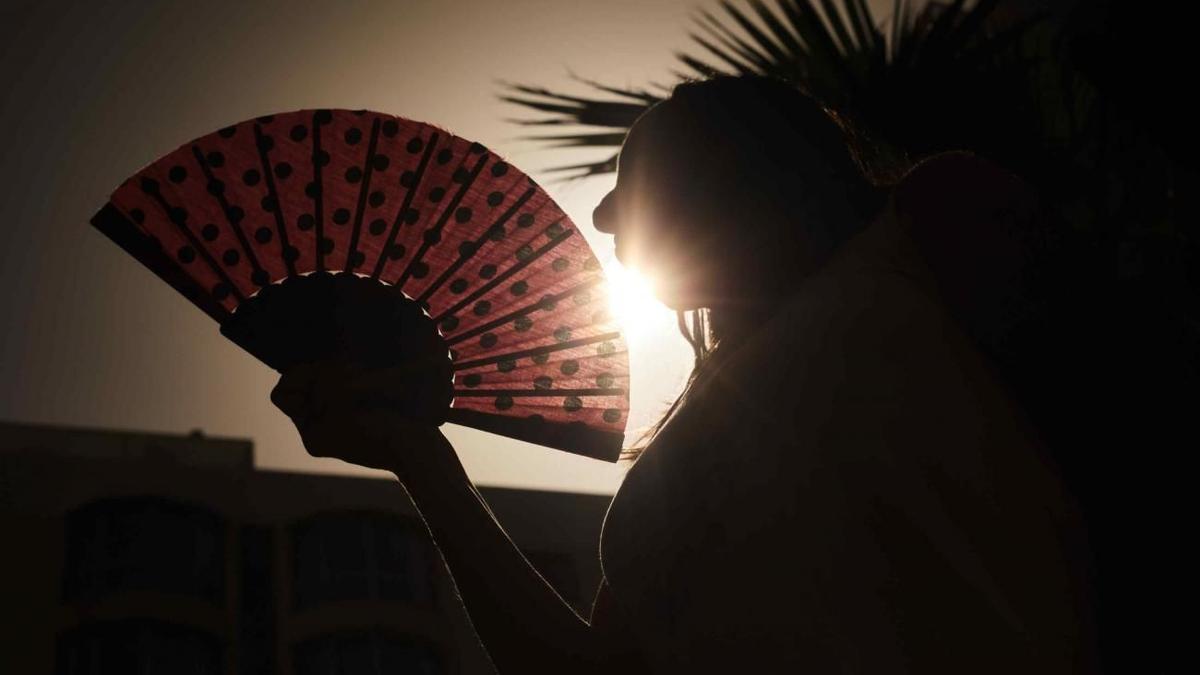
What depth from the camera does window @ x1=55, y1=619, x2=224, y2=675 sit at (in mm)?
16016

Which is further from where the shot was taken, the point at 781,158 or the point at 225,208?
the point at 225,208

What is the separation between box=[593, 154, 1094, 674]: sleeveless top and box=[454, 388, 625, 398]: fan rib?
0.45 metres

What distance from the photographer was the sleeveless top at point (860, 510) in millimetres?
777

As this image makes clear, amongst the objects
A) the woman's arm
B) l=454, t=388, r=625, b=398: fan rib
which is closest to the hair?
the woman's arm

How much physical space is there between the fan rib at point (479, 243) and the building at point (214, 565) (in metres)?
16.1

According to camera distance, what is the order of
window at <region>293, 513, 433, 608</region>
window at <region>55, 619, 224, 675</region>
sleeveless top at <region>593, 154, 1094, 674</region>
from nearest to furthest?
sleeveless top at <region>593, 154, 1094, 674</region>, window at <region>55, 619, 224, 675</region>, window at <region>293, 513, 433, 608</region>

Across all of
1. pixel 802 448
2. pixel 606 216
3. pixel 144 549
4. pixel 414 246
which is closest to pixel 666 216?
pixel 606 216

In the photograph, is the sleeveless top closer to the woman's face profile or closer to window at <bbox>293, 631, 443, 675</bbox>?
the woman's face profile

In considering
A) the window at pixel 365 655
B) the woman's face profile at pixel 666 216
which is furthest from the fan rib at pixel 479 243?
the window at pixel 365 655

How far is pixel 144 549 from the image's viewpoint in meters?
17.4

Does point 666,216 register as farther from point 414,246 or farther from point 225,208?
A: point 225,208

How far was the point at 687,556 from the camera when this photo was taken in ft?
2.94

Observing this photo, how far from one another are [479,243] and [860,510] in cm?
76

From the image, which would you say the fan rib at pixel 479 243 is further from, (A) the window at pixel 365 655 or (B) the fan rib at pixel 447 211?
(A) the window at pixel 365 655
